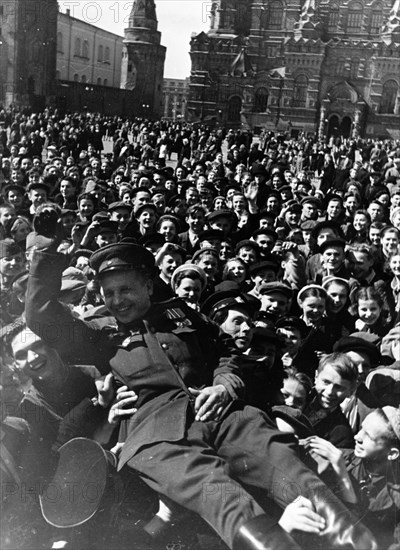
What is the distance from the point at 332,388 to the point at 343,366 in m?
0.15

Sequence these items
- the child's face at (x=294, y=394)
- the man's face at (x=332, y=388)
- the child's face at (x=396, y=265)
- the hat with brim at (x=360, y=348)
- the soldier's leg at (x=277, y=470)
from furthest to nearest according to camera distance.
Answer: the child's face at (x=396, y=265), the hat with brim at (x=360, y=348), the child's face at (x=294, y=394), the man's face at (x=332, y=388), the soldier's leg at (x=277, y=470)

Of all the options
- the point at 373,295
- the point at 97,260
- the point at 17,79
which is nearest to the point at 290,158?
the point at 373,295

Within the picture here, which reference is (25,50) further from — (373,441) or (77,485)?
(373,441)

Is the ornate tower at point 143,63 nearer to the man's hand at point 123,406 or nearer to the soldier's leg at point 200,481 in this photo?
the man's hand at point 123,406

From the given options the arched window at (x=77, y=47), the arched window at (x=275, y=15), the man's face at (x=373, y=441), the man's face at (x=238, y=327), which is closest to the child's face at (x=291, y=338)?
the man's face at (x=238, y=327)

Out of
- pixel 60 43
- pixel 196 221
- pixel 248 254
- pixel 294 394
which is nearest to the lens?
pixel 294 394

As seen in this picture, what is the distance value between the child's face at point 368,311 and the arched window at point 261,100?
180 ft

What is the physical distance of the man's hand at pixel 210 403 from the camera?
3.18 metres

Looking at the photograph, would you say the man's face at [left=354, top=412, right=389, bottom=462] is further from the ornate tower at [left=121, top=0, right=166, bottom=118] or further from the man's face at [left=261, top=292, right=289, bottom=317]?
the ornate tower at [left=121, top=0, right=166, bottom=118]

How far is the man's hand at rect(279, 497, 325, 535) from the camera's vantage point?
279 cm

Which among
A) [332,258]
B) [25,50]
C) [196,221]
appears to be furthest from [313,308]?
[25,50]

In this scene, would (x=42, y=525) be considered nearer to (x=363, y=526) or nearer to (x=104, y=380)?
(x=104, y=380)

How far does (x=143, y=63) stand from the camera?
61.8 metres

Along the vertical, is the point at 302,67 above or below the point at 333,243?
above
